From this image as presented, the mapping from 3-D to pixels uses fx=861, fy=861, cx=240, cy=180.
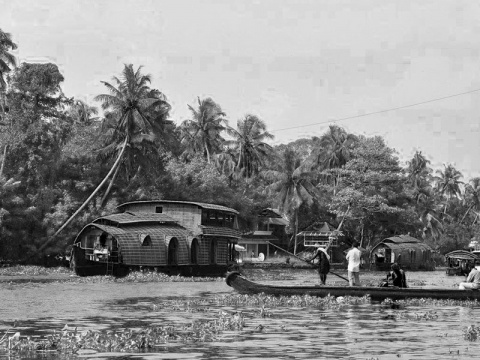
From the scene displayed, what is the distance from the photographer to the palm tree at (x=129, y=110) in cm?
5700

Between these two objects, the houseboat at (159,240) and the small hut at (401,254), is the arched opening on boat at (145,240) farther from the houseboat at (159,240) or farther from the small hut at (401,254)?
the small hut at (401,254)

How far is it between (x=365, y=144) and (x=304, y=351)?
61897 mm

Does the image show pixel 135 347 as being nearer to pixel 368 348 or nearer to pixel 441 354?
pixel 368 348

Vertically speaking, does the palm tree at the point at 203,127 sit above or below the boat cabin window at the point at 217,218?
above

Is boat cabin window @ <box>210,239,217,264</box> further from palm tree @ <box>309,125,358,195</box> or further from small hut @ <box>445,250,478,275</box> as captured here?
palm tree @ <box>309,125,358,195</box>

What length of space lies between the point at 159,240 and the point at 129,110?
46.1 ft

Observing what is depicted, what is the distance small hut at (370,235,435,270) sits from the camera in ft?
230

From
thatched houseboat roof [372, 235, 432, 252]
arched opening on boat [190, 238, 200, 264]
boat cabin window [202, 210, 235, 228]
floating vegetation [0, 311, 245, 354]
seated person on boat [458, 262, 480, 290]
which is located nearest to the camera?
floating vegetation [0, 311, 245, 354]

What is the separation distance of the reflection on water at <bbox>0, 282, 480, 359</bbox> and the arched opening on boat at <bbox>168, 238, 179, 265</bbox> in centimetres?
1556

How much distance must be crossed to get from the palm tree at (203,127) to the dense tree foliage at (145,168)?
0.36 ft

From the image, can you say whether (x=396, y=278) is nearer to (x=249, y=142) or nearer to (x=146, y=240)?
(x=146, y=240)

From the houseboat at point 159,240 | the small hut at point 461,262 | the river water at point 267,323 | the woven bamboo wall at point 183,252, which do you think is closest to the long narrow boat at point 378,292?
the river water at point 267,323

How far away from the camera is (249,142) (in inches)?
3236

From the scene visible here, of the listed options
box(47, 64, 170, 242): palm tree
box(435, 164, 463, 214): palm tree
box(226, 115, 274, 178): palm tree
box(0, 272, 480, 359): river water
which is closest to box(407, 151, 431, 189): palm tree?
box(435, 164, 463, 214): palm tree
